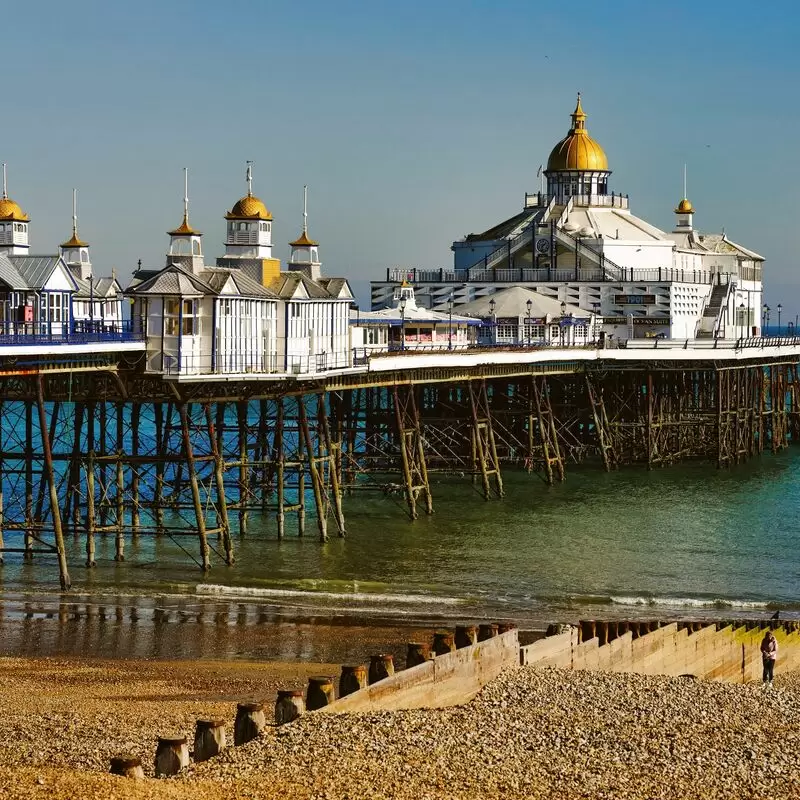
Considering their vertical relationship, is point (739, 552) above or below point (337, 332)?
below

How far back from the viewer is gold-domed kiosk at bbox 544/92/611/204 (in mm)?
79625

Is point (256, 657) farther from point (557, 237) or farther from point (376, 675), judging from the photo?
point (557, 237)

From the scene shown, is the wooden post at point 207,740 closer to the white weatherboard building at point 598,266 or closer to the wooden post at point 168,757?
the wooden post at point 168,757

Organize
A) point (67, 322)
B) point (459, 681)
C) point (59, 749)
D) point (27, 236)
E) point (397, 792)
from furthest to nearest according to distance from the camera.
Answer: point (27, 236) < point (67, 322) < point (459, 681) < point (59, 749) < point (397, 792)

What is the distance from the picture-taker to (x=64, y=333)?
33938mm

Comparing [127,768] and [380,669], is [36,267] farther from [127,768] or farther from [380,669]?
[127,768]

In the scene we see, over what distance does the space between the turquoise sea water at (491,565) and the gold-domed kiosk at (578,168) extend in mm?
29966

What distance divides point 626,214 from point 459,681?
59464 mm

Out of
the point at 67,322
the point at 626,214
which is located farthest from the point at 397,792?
the point at 626,214

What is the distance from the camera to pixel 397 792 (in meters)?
16.5

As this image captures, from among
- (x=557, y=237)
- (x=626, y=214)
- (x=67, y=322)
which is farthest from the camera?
(x=626, y=214)

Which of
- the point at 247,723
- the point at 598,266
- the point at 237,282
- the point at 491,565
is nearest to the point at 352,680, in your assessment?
the point at 247,723

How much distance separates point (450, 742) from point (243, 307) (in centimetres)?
1967

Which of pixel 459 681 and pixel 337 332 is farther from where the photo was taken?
pixel 337 332
